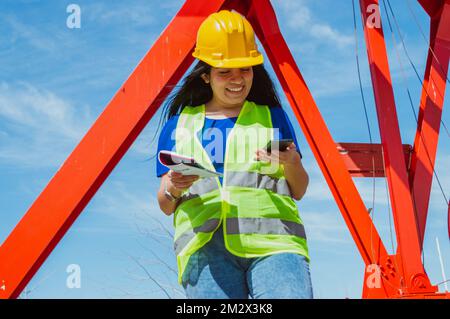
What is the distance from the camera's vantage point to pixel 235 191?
9.46 ft

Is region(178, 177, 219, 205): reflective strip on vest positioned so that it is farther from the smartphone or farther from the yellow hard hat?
the yellow hard hat

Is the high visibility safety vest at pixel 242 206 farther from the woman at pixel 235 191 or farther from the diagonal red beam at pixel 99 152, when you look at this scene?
the diagonal red beam at pixel 99 152

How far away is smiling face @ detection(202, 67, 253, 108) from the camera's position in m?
3.06

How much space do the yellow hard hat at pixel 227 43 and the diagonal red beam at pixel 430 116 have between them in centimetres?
326

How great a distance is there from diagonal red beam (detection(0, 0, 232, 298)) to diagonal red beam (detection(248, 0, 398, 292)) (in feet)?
1.78

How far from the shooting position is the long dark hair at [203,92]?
127 inches

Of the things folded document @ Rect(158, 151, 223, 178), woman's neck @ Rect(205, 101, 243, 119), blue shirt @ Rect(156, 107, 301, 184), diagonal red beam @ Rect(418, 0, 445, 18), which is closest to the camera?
folded document @ Rect(158, 151, 223, 178)

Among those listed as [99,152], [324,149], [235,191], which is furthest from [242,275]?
[324,149]

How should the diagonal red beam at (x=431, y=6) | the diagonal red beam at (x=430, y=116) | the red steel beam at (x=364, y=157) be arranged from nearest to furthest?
1. the diagonal red beam at (x=430, y=116)
2. the red steel beam at (x=364, y=157)
3. the diagonal red beam at (x=431, y=6)

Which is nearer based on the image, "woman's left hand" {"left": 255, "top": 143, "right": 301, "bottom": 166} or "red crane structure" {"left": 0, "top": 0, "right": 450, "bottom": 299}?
"woman's left hand" {"left": 255, "top": 143, "right": 301, "bottom": 166}

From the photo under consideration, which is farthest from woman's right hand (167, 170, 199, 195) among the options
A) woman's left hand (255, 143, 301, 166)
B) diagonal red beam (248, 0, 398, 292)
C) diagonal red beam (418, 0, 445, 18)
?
diagonal red beam (418, 0, 445, 18)

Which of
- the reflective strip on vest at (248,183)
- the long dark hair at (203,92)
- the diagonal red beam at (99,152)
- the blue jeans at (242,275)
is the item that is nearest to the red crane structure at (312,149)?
the diagonal red beam at (99,152)

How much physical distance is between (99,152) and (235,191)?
1944 millimetres
